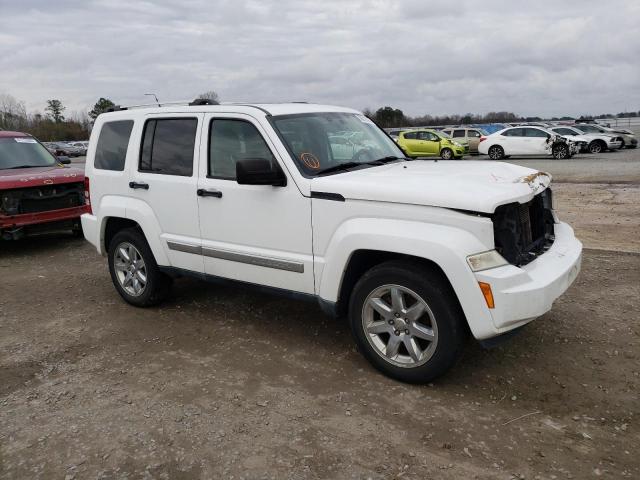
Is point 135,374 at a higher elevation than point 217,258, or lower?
lower

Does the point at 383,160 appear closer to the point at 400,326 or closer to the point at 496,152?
the point at 400,326

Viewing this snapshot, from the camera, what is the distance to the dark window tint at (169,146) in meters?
4.80

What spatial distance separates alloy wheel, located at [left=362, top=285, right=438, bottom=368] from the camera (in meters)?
3.60

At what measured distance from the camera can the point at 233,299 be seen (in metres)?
5.81

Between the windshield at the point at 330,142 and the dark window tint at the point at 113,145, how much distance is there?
1893 millimetres

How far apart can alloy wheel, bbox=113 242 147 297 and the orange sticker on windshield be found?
85.7 inches

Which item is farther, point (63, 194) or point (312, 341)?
point (63, 194)

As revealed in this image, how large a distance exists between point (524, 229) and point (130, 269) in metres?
3.85

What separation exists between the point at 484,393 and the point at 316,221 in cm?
166

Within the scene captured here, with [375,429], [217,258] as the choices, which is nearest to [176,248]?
[217,258]

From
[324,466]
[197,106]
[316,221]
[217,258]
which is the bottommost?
[324,466]

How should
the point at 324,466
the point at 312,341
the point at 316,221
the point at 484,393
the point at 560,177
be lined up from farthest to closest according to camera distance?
the point at 560,177
the point at 312,341
the point at 316,221
the point at 484,393
the point at 324,466

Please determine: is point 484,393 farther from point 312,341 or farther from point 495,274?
point 312,341

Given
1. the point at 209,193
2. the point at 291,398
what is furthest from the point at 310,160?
the point at 291,398
